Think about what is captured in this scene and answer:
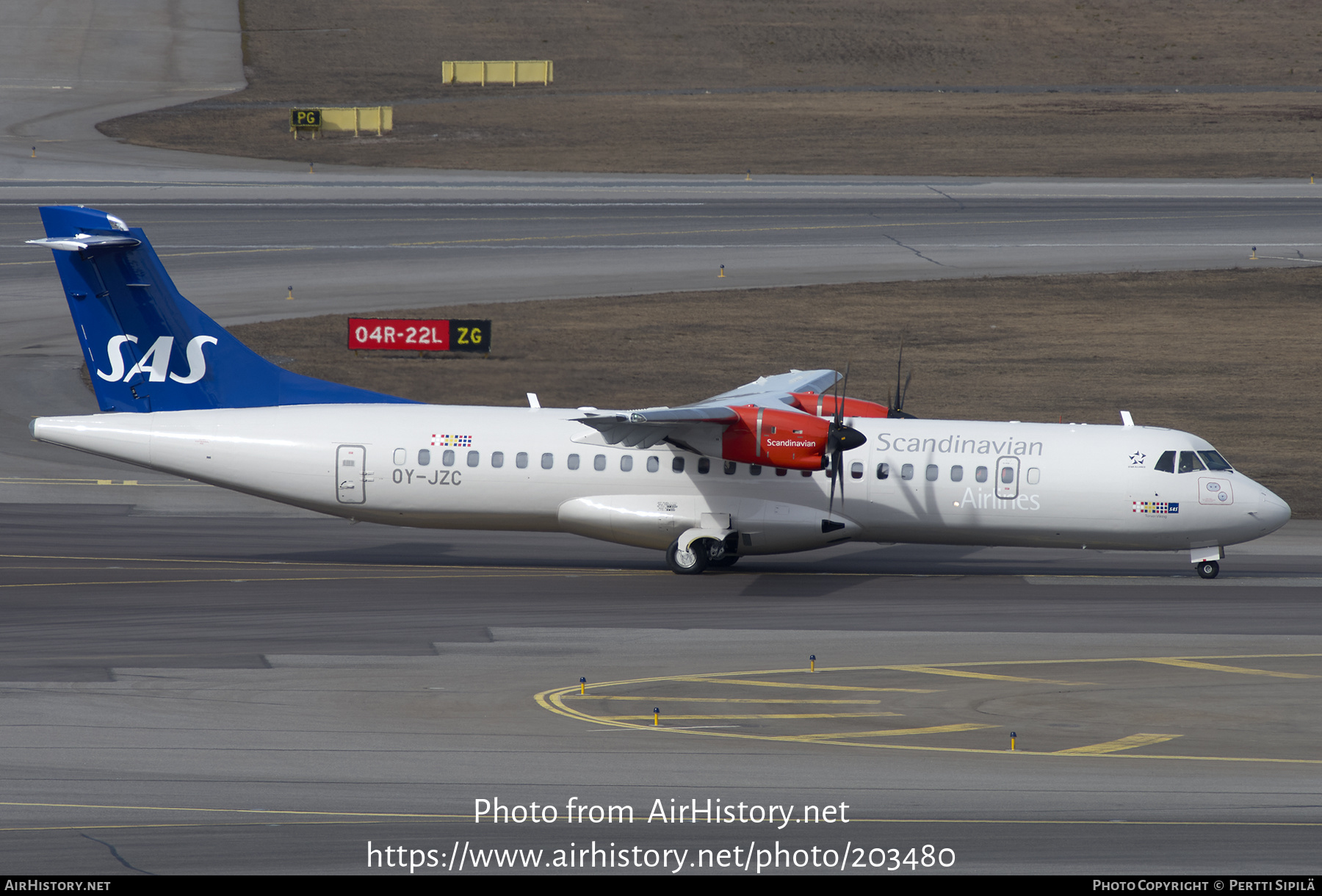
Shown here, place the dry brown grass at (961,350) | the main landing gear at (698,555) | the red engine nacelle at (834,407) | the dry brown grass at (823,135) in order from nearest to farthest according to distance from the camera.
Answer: the main landing gear at (698,555) → the red engine nacelle at (834,407) → the dry brown grass at (961,350) → the dry brown grass at (823,135)

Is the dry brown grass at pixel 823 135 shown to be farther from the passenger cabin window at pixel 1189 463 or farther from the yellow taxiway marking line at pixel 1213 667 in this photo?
the yellow taxiway marking line at pixel 1213 667

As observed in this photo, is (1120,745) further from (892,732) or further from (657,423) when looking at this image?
(657,423)

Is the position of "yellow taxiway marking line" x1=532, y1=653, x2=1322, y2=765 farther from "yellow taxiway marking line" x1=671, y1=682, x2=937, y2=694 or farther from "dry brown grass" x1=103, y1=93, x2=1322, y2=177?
"dry brown grass" x1=103, y1=93, x2=1322, y2=177

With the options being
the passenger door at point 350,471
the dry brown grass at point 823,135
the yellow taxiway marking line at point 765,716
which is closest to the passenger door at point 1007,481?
the yellow taxiway marking line at point 765,716

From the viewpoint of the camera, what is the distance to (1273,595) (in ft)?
88.8

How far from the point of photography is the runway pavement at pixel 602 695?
51.0ft

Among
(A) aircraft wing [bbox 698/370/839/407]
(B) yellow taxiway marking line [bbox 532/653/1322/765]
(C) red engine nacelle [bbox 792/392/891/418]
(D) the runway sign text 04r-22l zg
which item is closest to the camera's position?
(B) yellow taxiway marking line [bbox 532/653/1322/765]

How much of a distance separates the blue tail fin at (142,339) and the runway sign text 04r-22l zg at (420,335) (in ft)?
53.6

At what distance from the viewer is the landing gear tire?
2842 cm

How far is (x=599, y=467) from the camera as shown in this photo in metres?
28.4

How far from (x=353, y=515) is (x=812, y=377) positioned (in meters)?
10.4

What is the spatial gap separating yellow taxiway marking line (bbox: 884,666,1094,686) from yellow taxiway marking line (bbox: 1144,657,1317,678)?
1.88m

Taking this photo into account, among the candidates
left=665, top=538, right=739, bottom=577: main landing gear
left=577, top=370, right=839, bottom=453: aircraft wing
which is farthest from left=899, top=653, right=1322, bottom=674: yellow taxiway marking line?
left=665, top=538, right=739, bottom=577: main landing gear

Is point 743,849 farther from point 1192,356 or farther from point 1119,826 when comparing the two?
point 1192,356
